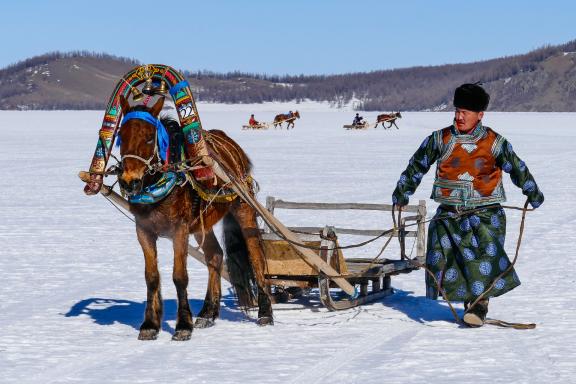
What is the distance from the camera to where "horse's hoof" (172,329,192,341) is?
269 inches

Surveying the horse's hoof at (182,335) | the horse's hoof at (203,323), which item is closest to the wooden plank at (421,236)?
the horse's hoof at (203,323)

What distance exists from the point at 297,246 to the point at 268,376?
185 centimetres

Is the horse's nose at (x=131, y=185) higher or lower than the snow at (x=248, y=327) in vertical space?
higher

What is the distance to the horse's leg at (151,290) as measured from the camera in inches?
269

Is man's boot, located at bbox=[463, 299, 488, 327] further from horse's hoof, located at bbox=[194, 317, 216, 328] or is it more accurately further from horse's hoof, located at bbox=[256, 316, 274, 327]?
horse's hoof, located at bbox=[194, 317, 216, 328]

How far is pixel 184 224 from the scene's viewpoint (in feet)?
22.7

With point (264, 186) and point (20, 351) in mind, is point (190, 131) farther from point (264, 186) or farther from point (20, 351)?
point (264, 186)

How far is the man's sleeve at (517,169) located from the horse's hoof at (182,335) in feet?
7.98

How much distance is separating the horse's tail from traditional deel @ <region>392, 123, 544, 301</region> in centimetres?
129

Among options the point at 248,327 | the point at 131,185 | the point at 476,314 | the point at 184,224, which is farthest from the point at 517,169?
the point at 131,185

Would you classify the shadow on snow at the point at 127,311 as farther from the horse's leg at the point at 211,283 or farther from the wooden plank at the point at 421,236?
the wooden plank at the point at 421,236

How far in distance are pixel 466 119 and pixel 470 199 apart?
558 millimetres

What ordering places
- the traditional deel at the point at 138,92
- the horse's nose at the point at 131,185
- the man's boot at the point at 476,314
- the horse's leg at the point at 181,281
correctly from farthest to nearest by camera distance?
the man's boot at the point at 476,314 < the horse's leg at the point at 181,281 < the traditional deel at the point at 138,92 < the horse's nose at the point at 131,185

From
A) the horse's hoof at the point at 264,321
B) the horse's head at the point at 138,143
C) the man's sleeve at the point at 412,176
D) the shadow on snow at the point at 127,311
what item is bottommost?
the shadow on snow at the point at 127,311
